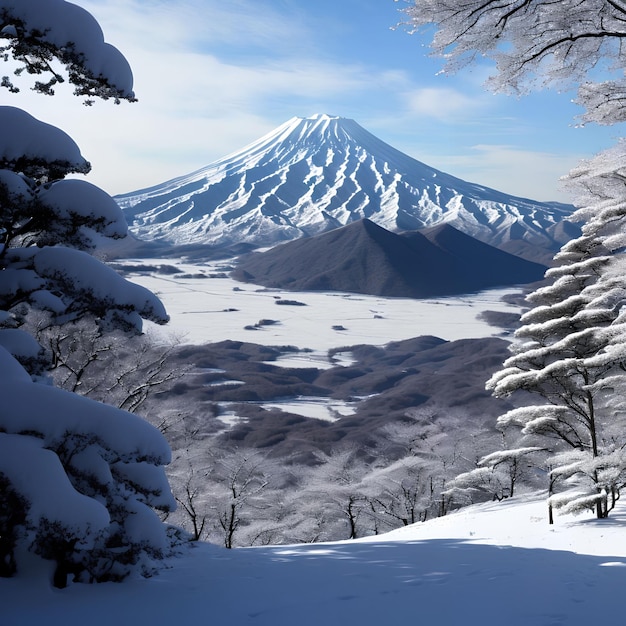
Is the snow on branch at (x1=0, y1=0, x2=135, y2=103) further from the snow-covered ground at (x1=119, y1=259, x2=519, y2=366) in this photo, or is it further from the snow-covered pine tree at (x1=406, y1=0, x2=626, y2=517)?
the snow-covered ground at (x1=119, y1=259, x2=519, y2=366)

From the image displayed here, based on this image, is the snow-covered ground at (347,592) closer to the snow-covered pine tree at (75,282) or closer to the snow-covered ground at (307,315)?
the snow-covered pine tree at (75,282)

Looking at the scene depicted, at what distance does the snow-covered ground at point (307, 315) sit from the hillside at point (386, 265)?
5.40m

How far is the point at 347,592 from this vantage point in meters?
5.37

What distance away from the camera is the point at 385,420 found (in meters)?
48.0

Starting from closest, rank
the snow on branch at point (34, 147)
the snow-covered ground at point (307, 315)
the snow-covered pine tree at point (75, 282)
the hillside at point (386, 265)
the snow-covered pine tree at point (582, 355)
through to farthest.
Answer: the snow-covered pine tree at point (75, 282)
the snow on branch at point (34, 147)
the snow-covered pine tree at point (582, 355)
the snow-covered ground at point (307, 315)
the hillside at point (386, 265)

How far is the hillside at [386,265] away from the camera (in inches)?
5256

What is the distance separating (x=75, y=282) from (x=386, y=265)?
5251 inches

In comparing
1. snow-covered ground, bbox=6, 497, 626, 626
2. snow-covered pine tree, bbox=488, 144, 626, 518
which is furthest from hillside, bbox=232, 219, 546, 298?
snow-covered ground, bbox=6, 497, 626, 626

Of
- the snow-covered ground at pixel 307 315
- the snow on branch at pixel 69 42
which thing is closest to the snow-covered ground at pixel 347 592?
the snow on branch at pixel 69 42

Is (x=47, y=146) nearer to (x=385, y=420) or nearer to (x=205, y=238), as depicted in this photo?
(x=385, y=420)

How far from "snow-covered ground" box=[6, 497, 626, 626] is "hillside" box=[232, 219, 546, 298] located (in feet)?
402

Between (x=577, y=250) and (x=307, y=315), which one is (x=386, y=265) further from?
(x=577, y=250)

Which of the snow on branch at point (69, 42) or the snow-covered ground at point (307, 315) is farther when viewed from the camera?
the snow-covered ground at point (307, 315)

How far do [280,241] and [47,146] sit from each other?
181m
